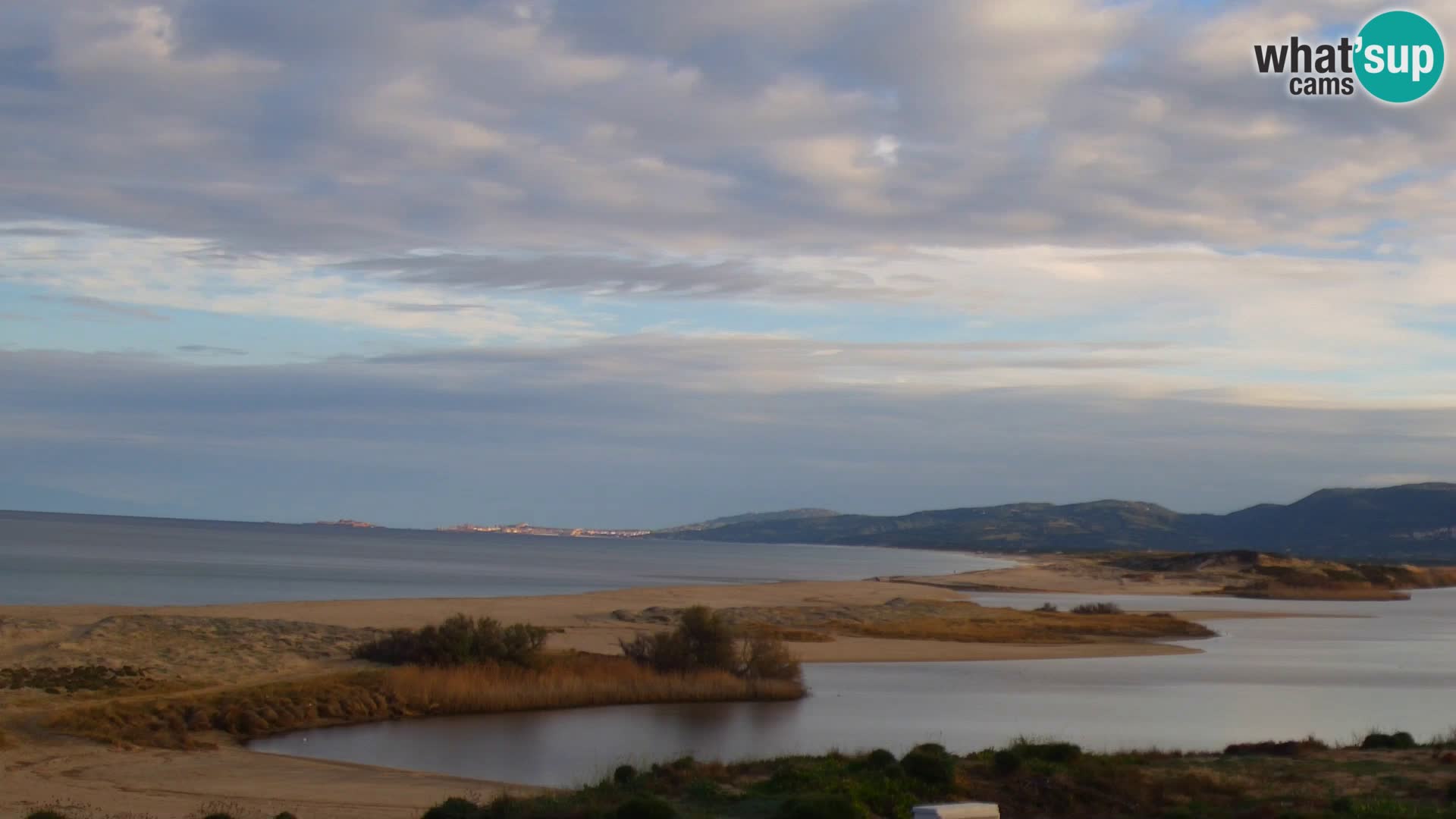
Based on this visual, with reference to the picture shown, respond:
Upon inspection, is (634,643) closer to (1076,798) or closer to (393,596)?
(1076,798)

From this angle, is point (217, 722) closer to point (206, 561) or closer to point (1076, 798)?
point (1076, 798)

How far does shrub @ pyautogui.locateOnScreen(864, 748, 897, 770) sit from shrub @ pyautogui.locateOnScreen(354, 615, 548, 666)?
46.3ft

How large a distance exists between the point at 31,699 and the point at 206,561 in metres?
78.6

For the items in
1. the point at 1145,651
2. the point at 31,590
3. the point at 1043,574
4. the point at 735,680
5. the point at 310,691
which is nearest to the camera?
the point at 310,691

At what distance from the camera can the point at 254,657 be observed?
102 feet

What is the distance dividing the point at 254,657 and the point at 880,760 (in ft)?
60.5

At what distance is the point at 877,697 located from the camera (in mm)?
32219

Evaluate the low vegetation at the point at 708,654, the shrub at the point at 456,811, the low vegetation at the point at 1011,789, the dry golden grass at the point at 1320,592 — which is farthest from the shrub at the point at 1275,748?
the dry golden grass at the point at 1320,592

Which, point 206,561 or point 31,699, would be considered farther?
point 206,561

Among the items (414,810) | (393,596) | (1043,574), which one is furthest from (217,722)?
(1043,574)

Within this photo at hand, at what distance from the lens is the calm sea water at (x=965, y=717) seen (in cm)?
2392

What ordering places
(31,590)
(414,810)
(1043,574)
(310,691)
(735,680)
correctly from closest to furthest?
(414,810)
(310,691)
(735,680)
(31,590)
(1043,574)

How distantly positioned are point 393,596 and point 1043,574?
6420 centimetres

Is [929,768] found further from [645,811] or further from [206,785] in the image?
[206,785]
